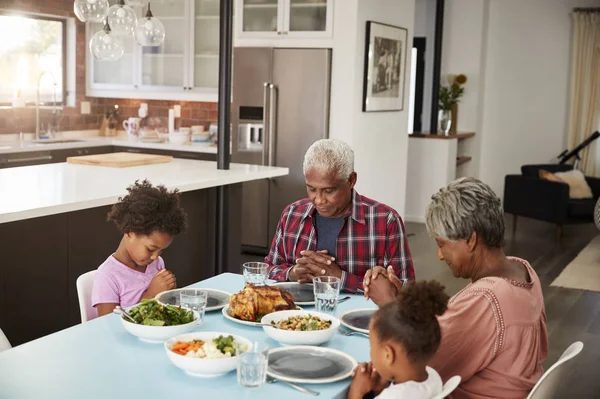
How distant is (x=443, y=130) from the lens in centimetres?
920

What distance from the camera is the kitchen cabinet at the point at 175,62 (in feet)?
24.7

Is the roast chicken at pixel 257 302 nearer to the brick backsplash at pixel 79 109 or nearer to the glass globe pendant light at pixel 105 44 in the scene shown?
the glass globe pendant light at pixel 105 44

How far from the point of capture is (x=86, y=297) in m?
2.67

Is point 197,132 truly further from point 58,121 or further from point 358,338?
point 358,338

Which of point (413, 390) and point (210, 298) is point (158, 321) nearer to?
point (210, 298)

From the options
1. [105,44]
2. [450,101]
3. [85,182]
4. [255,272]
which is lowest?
[255,272]

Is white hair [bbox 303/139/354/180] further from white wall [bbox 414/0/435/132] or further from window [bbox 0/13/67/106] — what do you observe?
white wall [bbox 414/0/435/132]

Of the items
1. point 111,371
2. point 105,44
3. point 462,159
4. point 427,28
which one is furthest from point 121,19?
point 427,28

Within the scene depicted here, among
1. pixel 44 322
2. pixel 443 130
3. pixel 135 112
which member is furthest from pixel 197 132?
pixel 44 322

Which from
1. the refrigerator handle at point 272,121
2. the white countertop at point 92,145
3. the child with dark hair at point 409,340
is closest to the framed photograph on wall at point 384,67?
the refrigerator handle at point 272,121

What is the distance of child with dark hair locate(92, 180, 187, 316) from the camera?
2584 millimetres

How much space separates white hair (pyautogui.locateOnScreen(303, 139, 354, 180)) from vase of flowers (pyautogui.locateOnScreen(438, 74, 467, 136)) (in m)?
6.45

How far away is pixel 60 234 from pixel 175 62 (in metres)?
4.19

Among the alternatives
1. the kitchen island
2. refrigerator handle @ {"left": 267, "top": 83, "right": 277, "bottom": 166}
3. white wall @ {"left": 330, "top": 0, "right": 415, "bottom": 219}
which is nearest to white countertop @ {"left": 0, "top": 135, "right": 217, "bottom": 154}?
refrigerator handle @ {"left": 267, "top": 83, "right": 277, "bottom": 166}
